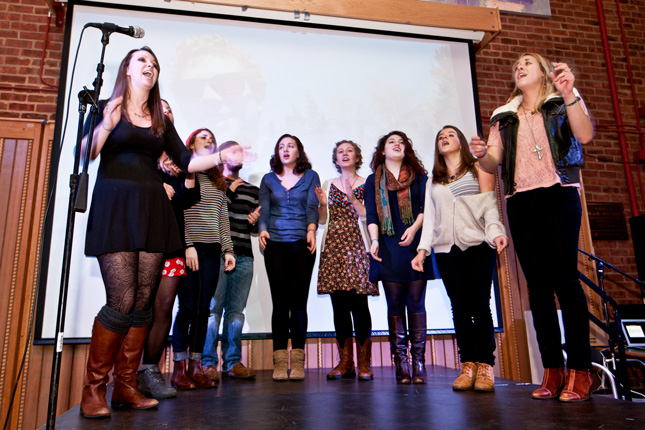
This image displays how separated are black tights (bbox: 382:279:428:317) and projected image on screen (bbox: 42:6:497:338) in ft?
3.39

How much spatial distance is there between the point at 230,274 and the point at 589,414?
6.85 ft

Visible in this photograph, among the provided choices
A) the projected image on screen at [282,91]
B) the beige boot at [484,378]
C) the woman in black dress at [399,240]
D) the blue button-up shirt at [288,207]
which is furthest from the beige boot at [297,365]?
the beige boot at [484,378]

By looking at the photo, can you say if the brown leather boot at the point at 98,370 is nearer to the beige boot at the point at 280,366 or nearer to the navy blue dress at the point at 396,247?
the beige boot at the point at 280,366

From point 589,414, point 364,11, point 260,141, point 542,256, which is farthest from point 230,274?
point 364,11

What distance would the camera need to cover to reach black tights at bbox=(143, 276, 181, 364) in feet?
7.35

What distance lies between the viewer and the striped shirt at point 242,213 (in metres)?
3.15

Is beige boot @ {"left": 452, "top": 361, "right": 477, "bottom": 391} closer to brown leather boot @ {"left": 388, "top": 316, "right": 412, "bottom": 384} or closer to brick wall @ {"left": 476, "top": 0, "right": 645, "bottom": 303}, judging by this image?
brown leather boot @ {"left": 388, "top": 316, "right": 412, "bottom": 384}

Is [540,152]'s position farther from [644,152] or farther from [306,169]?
[644,152]

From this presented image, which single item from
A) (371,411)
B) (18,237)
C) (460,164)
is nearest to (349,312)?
(460,164)

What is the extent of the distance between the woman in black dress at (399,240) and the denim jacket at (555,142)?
2.34 feet

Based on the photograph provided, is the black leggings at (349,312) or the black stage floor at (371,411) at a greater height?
the black leggings at (349,312)

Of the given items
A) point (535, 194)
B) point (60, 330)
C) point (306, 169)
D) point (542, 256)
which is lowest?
point (60, 330)

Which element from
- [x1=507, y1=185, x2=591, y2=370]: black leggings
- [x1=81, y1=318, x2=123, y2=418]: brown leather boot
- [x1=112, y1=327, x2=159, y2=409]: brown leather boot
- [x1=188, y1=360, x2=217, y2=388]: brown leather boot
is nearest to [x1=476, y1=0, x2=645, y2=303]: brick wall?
[x1=507, y1=185, x2=591, y2=370]: black leggings

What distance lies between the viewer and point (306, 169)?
3217 mm
